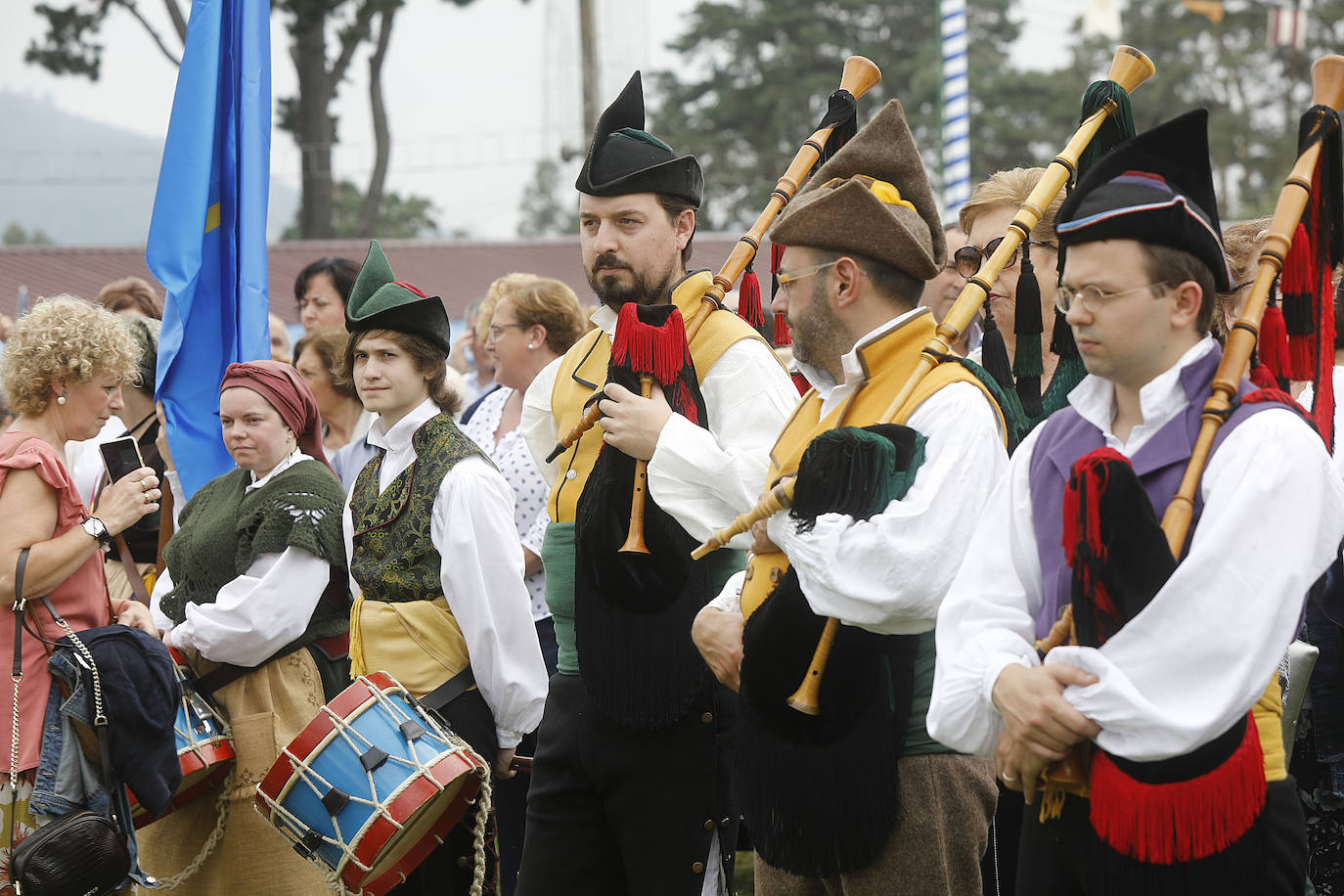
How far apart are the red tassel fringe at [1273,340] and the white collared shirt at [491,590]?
2.29 meters

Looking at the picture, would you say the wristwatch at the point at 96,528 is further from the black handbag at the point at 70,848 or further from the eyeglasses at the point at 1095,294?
the eyeglasses at the point at 1095,294

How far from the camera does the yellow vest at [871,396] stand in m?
3.08

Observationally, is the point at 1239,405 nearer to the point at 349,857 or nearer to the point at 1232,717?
the point at 1232,717

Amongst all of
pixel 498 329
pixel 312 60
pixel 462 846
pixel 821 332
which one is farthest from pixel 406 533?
pixel 312 60

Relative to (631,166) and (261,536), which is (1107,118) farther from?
(261,536)

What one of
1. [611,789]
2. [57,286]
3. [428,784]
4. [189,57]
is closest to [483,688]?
[428,784]

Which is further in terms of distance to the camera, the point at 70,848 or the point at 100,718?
the point at 100,718

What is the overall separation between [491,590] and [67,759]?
1.32m

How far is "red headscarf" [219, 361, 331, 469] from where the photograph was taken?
4.82 metres

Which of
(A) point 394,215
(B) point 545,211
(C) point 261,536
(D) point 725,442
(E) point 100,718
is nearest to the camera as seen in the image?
(D) point 725,442

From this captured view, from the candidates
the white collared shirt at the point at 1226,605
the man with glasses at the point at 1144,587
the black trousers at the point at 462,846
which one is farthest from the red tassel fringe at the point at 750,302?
the white collared shirt at the point at 1226,605

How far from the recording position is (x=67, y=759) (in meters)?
4.32

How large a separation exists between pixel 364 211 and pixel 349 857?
22.4m

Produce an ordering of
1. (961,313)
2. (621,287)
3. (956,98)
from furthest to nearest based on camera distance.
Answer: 1. (956,98)
2. (621,287)
3. (961,313)
